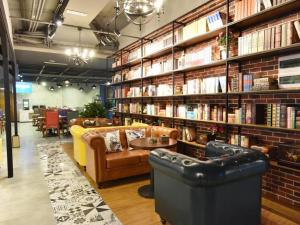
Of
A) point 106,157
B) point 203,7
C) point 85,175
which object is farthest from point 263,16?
point 85,175

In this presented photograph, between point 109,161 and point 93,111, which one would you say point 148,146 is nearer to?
point 109,161

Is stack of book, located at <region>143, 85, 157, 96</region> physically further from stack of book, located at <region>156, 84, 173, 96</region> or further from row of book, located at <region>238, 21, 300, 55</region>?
row of book, located at <region>238, 21, 300, 55</region>

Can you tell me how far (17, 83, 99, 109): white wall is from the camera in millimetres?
17031

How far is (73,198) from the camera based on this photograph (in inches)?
125

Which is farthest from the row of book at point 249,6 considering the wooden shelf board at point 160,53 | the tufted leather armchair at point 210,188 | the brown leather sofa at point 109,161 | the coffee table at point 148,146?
the brown leather sofa at point 109,161

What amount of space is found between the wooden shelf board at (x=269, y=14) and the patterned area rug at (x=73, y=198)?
3.13m

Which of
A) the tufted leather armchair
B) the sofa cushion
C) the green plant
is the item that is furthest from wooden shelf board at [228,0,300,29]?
the green plant

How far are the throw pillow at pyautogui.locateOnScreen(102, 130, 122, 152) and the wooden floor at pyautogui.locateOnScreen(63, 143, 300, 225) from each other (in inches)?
24.0

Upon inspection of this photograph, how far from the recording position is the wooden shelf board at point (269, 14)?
2.64m

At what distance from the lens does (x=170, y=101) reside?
514 cm

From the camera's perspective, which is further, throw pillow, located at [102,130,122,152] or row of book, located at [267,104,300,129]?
throw pillow, located at [102,130,122,152]

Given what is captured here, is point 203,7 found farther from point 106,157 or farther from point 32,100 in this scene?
point 32,100

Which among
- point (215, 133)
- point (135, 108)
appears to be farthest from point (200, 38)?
point (135, 108)

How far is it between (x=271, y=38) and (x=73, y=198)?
3427mm
